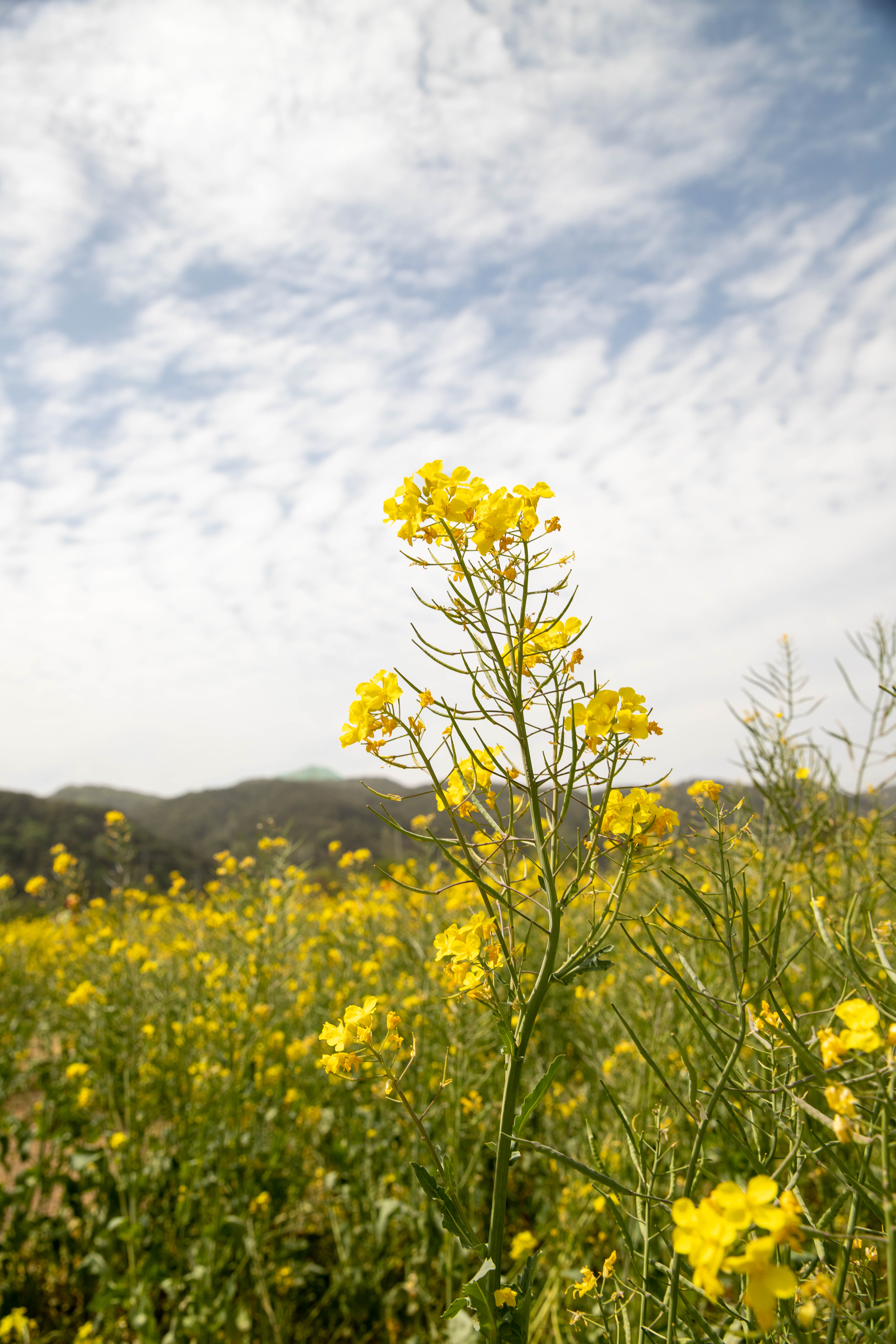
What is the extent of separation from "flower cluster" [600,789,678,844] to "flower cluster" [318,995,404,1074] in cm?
51

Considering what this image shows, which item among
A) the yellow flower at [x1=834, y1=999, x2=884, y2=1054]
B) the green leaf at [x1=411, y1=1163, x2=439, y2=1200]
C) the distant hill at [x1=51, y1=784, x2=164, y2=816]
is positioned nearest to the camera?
the yellow flower at [x1=834, y1=999, x2=884, y2=1054]

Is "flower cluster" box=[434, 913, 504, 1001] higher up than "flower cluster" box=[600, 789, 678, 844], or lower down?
lower down

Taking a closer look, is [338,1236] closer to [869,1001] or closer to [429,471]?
[869,1001]

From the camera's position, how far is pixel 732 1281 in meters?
2.33

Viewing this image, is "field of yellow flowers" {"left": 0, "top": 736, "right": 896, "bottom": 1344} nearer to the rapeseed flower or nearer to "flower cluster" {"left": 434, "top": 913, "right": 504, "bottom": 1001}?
the rapeseed flower

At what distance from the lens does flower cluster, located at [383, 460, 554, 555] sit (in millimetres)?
1185

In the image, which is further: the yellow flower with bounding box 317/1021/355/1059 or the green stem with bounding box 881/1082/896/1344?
the yellow flower with bounding box 317/1021/355/1059

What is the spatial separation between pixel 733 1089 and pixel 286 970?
13.3 ft

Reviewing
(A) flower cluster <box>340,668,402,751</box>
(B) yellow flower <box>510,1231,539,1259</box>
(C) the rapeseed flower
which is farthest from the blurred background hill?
(B) yellow flower <box>510,1231,539,1259</box>

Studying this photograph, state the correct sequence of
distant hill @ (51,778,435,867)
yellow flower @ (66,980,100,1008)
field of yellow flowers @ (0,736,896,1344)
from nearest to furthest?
field of yellow flowers @ (0,736,896,1344)
yellow flower @ (66,980,100,1008)
distant hill @ (51,778,435,867)

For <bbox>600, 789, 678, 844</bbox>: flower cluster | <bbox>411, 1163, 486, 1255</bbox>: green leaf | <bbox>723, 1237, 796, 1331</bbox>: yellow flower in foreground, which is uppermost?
<bbox>600, 789, 678, 844</bbox>: flower cluster

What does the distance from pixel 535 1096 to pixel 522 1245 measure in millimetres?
2762

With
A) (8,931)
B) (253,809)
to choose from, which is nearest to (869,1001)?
(8,931)

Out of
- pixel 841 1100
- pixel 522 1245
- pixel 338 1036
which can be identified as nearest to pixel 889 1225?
pixel 841 1100
